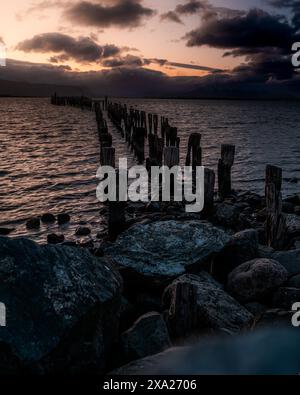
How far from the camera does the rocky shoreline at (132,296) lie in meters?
3.30

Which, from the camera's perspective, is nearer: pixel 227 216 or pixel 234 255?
pixel 234 255

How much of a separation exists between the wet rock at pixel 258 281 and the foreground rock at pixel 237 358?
64.5 inches

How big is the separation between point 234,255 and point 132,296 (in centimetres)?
178

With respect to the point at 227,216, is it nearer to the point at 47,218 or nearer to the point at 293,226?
the point at 293,226

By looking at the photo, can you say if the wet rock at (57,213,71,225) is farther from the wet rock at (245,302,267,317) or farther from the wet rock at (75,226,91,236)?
the wet rock at (245,302,267,317)

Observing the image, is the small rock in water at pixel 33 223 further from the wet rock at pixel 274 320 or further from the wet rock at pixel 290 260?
the wet rock at pixel 274 320

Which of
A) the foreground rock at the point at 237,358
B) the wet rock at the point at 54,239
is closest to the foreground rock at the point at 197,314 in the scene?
the foreground rock at the point at 237,358

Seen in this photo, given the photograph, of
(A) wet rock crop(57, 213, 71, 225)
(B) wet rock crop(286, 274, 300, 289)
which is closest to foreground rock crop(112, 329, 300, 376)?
(B) wet rock crop(286, 274, 300, 289)

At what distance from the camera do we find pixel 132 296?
537 centimetres

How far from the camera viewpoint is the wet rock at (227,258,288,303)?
505 centimetres

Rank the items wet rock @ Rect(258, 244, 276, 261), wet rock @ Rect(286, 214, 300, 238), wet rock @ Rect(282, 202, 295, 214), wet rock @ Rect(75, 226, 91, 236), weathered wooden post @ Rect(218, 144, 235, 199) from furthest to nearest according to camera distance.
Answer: weathered wooden post @ Rect(218, 144, 235, 199) → wet rock @ Rect(282, 202, 295, 214) → wet rock @ Rect(75, 226, 91, 236) → wet rock @ Rect(286, 214, 300, 238) → wet rock @ Rect(258, 244, 276, 261)

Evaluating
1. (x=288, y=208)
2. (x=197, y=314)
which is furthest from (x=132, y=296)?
(x=288, y=208)

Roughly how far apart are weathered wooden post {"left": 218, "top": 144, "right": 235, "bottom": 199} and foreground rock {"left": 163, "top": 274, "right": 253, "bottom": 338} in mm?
6998

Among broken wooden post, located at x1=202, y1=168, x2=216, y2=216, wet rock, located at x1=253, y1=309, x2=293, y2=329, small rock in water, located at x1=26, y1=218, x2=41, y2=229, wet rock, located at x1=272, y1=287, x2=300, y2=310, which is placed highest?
broken wooden post, located at x1=202, y1=168, x2=216, y2=216
